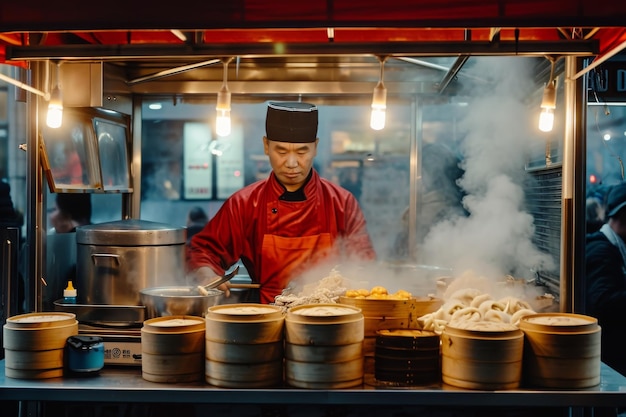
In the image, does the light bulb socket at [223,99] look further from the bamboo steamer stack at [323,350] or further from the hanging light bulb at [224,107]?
the bamboo steamer stack at [323,350]

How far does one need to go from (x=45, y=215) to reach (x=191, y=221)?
7.30ft

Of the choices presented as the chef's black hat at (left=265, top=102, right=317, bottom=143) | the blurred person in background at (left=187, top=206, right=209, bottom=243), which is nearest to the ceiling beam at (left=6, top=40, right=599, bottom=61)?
the chef's black hat at (left=265, top=102, right=317, bottom=143)

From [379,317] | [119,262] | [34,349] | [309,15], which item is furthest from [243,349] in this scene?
[309,15]

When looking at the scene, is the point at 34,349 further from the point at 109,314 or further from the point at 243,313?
the point at 243,313

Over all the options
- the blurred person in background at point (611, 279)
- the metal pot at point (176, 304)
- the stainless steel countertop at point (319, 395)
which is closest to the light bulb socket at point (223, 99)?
the metal pot at point (176, 304)

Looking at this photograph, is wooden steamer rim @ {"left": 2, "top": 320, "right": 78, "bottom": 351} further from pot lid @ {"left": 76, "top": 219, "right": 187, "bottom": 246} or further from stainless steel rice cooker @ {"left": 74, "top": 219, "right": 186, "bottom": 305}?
pot lid @ {"left": 76, "top": 219, "right": 187, "bottom": 246}

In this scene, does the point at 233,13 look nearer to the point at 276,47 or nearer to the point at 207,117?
the point at 276,47

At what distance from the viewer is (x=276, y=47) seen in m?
2.57

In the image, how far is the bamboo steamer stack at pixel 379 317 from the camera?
8.59ft

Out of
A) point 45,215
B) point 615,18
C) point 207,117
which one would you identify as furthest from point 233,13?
point 207,117

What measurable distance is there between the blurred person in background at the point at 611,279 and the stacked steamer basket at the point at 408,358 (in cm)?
246

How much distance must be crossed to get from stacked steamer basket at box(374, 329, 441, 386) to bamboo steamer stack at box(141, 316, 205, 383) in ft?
2.47

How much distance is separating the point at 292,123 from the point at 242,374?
2417mm

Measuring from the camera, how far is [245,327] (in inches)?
92.5
